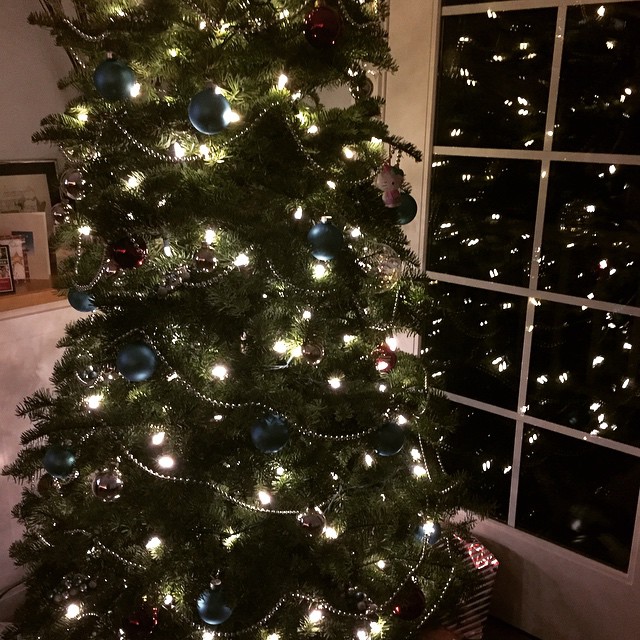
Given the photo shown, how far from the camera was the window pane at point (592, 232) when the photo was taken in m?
1.54

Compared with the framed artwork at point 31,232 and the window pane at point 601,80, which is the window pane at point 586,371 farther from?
the framed artwork at point 31,232

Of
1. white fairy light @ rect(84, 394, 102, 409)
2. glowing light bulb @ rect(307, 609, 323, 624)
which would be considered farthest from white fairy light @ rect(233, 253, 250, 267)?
glowing light bulb @ rect(307, 609, 323, 624)

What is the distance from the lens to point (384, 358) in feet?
4.22

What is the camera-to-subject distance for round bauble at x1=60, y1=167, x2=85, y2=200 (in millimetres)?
1200

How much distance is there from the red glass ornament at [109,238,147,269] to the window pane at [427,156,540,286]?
1034 millimetres

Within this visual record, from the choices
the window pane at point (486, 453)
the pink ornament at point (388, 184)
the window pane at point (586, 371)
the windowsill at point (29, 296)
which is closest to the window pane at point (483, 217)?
the window pane at point (586, 371)

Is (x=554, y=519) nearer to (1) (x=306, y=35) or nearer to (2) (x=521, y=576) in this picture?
(2) (x=521, y=576)

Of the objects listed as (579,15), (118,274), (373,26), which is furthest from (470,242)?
(118,274)

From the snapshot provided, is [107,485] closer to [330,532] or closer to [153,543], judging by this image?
[153,543]

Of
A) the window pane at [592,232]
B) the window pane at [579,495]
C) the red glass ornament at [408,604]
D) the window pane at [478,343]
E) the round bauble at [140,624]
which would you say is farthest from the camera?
the window pane at [478,343]

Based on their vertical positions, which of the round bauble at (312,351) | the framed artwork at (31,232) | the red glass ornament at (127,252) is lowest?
the round bauble at (312,351)

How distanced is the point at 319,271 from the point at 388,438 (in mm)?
358

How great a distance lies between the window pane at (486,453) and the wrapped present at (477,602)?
0.16 metres

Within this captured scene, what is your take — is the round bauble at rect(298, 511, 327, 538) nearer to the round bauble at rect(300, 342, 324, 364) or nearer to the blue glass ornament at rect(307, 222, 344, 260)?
the round bauble at rect(300, 342, 324, 364)
